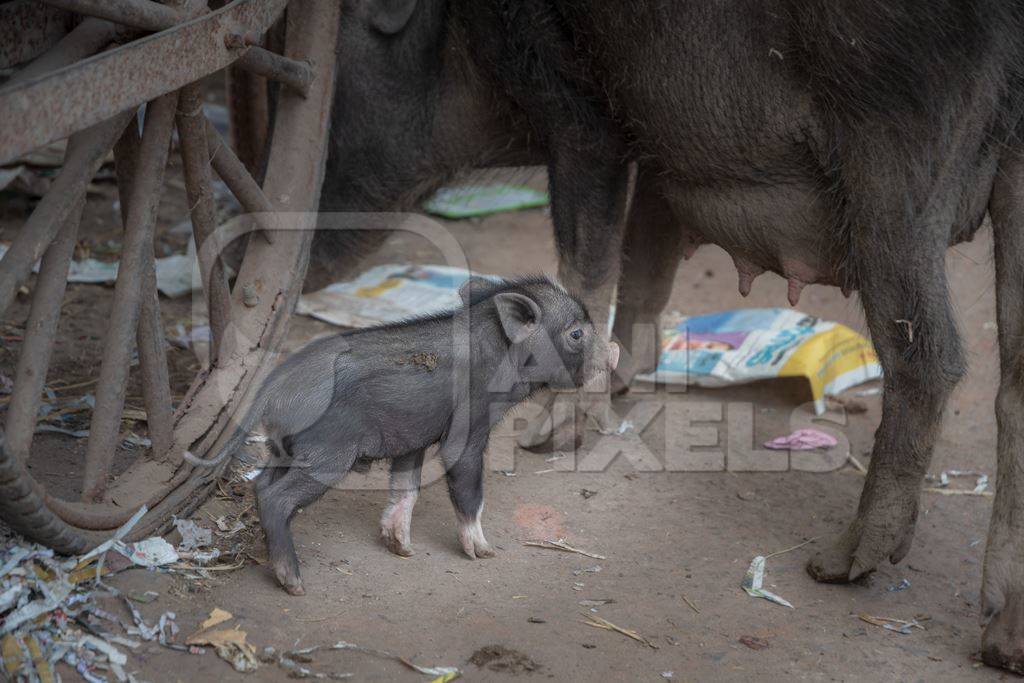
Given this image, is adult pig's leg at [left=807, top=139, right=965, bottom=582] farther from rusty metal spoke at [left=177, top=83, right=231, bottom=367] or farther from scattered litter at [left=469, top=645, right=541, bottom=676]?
rusty metal spoke at [left=177, top=83, right=231, bottom=367]

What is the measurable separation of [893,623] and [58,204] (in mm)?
2188

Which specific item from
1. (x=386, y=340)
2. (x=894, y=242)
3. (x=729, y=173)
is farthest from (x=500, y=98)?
(x=894, y=242)

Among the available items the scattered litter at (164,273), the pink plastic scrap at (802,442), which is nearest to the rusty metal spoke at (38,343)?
the scattered litter at (164,273)

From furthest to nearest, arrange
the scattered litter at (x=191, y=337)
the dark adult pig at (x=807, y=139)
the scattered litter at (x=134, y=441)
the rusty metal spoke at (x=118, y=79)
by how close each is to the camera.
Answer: the scattered litter at (x=191, y=337) → the scattered litter at (x=134, y=441) → the dark adult pig at (x=807, y=139) → the rusty metal spoke at (x=118, y=79)

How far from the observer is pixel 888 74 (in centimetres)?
273

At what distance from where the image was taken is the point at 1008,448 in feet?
9.03

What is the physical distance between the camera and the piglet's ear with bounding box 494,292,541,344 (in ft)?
9.72

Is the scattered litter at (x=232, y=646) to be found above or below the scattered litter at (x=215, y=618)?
below

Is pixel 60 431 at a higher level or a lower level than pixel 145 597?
higher

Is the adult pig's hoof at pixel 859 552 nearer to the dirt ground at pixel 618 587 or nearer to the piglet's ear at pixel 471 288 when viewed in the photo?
the dirt ground at pixel 618 587

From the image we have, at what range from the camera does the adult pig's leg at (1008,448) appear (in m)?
2.67

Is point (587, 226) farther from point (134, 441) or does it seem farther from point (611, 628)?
point (134, 441)

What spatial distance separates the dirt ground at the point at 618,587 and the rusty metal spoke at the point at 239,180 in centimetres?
78

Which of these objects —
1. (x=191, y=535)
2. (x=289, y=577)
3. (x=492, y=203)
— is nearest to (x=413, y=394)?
(x=289, y=577)
